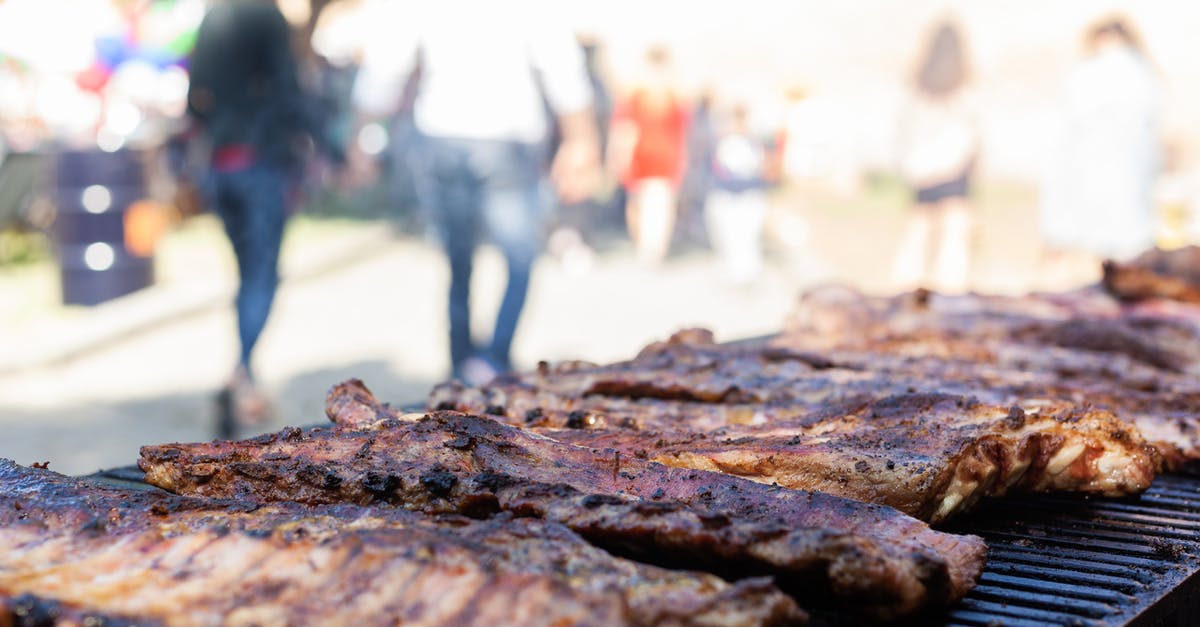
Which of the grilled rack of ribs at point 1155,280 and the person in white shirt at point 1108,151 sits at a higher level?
the person in white shirt at point 1108,151

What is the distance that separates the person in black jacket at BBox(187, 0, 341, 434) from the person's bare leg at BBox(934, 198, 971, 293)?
22.9 ft

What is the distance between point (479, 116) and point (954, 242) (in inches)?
259

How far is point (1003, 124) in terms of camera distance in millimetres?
24062

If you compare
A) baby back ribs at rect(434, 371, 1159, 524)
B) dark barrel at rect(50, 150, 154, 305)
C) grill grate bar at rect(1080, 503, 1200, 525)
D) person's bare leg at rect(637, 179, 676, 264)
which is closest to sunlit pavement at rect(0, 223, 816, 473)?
person's bare leg at rect(637, 179, 676, 264)

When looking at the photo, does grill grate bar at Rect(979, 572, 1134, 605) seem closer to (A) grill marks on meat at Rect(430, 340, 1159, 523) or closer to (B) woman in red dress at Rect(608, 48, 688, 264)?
(A) grill marks on meat at Rect(430, 340, 1159, 523)

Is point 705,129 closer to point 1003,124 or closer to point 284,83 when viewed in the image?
point 1003,124

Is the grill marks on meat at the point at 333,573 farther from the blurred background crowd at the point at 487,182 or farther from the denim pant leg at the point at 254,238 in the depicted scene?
the denim pant leg at the point at 254,238

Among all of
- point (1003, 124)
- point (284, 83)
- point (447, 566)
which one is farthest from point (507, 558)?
point (1003, 124)

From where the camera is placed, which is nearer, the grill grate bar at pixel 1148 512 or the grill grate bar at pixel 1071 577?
the grill grate bar at pixel 1071 577

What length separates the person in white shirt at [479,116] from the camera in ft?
25.2

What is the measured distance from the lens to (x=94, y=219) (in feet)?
41.8

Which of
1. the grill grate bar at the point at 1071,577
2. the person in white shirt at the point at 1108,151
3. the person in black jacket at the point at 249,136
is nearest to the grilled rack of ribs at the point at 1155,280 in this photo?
the grill grate bar at the point at 1071,577

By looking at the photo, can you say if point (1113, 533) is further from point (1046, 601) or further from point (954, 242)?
point (954, 242)

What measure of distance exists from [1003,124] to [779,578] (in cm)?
2347
